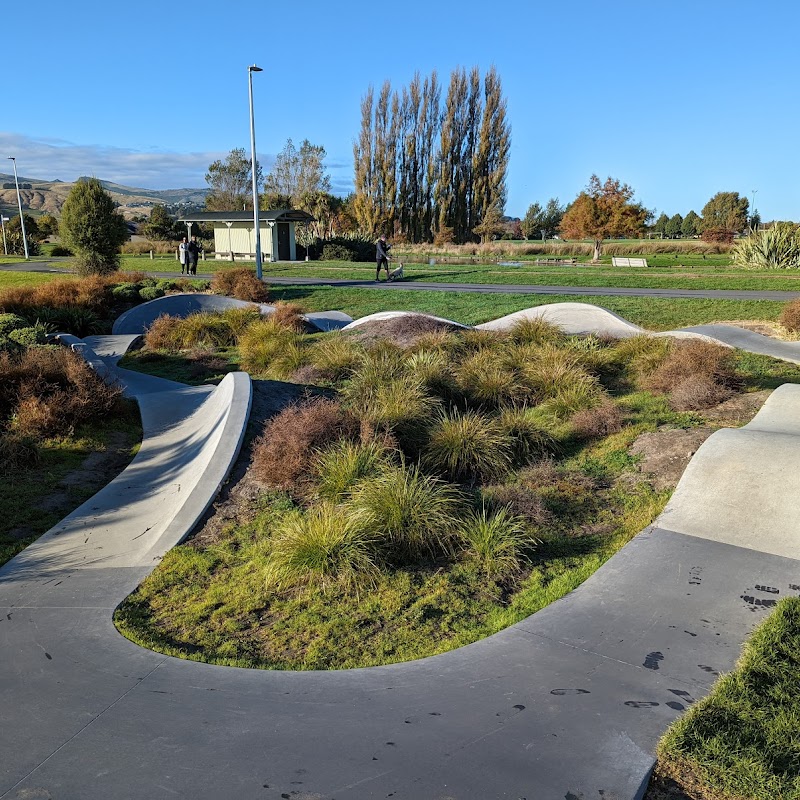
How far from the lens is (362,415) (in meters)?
7.69

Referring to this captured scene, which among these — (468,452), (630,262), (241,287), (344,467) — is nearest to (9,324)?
(241,287)

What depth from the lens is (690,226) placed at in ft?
261

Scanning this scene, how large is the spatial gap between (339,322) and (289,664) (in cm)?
1309

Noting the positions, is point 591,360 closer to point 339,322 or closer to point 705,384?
point 705,384

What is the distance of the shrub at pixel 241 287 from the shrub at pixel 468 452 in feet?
43.9

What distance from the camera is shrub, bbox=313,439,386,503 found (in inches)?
248

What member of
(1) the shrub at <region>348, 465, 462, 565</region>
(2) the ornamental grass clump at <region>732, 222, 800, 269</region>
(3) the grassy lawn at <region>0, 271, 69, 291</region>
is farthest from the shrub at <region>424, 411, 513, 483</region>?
(2) the ornamental grass clump at <region>732, 222, 800, 269</region>

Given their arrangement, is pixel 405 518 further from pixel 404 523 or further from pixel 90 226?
pixel 90 226

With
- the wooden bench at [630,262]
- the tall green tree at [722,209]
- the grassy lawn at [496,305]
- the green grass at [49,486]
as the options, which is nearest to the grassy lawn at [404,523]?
the green grass at [49,486]

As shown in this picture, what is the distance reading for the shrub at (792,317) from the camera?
12.8m

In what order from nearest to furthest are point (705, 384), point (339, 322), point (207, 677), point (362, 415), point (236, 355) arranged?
point (207, 677) → point (362, 415) → point (705, 384) → point (236, 355) → point (339, 322)

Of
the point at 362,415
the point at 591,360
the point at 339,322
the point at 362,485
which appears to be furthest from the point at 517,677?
the point at 339,322

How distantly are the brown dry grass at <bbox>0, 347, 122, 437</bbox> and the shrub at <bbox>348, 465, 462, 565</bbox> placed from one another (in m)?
5.26

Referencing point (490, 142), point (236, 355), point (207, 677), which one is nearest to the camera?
point (207, 677)
